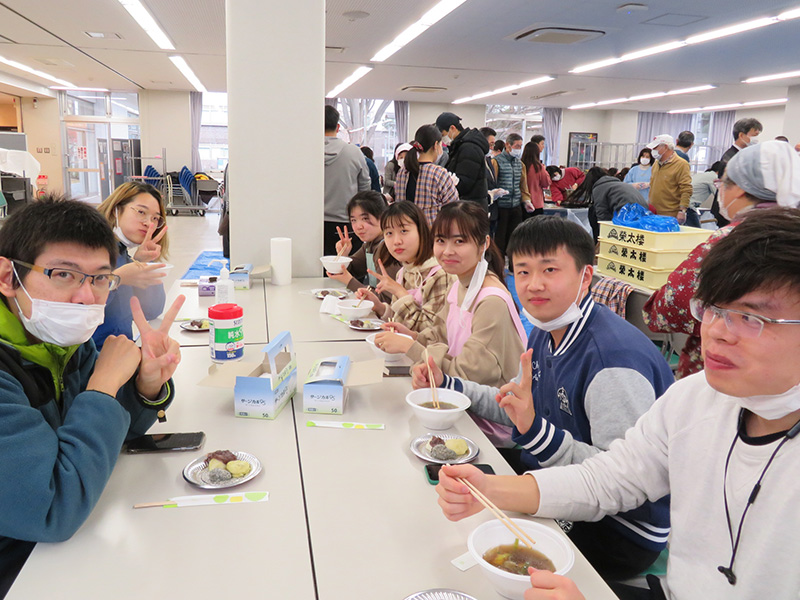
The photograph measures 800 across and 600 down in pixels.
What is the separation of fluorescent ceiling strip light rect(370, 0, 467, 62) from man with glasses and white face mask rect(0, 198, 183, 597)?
5.55 meters

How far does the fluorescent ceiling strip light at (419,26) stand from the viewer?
597 cm

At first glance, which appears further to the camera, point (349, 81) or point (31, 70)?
point (31, 70)

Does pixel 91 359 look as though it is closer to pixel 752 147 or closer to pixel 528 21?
pixel 752 147

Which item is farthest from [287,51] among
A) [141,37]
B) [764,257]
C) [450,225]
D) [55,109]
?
[55,109]

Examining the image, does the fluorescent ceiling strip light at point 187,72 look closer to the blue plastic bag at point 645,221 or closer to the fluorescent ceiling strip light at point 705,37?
the fluorescent ceiling strip light at point 705,37

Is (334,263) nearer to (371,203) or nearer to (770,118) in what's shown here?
(371,203)

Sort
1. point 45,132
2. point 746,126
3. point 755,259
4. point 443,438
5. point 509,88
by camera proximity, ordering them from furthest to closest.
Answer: point 45,132, point 509,88, point 746,126, point 443,438, point 755,259

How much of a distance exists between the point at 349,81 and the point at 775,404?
37.2 feet

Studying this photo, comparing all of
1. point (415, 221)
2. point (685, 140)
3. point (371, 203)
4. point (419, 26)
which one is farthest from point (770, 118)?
point (415, 221)

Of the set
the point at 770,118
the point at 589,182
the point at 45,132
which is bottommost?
the point at 589,182

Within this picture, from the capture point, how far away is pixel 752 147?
241 cm

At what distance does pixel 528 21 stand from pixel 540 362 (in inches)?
230

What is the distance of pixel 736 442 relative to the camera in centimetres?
94

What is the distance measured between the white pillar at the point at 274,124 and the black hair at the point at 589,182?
3.98 metres
